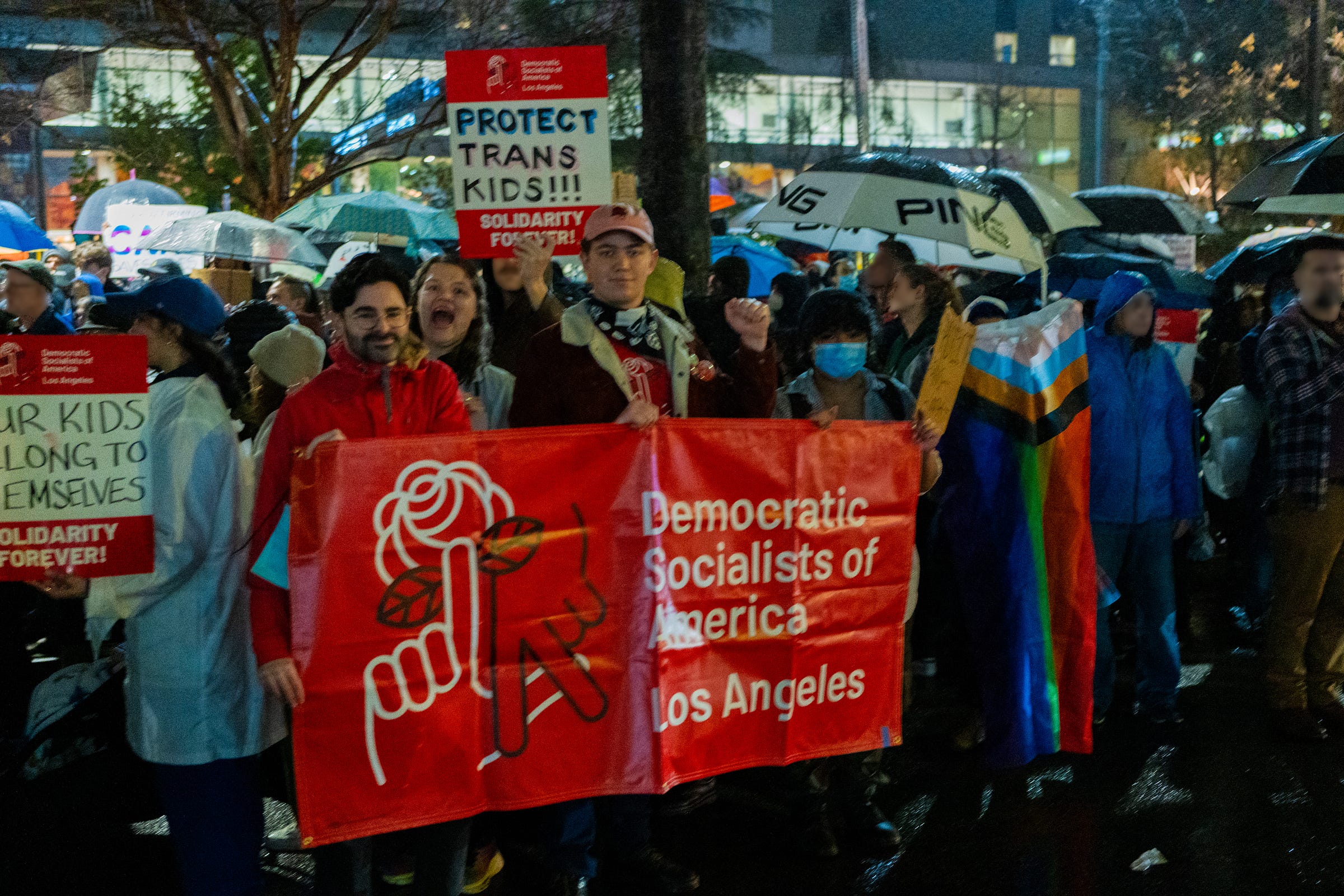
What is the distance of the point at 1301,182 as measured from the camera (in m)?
7.73

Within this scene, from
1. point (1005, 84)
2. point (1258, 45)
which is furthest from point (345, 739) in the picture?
point (1005, 84)

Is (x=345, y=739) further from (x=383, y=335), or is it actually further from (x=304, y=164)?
(x=304, y=164)

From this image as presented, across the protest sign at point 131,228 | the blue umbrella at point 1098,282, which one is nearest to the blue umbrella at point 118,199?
the protest sign at point 131,228

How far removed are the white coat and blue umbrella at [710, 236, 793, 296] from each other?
364 inches

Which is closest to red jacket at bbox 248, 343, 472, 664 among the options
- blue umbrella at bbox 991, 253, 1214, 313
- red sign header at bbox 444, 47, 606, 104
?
red sign header at bbox 444, 47, 606, 104

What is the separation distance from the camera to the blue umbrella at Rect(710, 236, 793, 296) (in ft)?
41.7

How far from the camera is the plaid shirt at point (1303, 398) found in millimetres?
5730

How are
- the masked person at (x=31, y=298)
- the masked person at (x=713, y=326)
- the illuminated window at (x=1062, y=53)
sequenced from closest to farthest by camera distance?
the masked person at (x=713, y=326) → the masked person at (x=31, y=298) → the illuminated window at (x=1062, y=53)

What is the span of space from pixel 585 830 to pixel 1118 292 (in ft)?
11.4

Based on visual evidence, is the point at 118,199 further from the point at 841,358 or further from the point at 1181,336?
the point at 841,358

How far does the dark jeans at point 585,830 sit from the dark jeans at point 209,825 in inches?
39.0

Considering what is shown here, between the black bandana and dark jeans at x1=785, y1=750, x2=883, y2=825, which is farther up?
the black bandana

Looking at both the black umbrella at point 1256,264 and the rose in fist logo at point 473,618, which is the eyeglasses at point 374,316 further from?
the black umbrella at point 1256,264

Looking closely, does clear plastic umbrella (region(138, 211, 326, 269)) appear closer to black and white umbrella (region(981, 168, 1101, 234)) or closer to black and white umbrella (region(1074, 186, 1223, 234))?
black and white umbrella (region(981, 168, 1101, 234))
